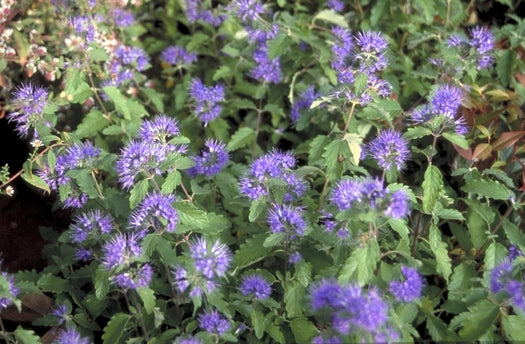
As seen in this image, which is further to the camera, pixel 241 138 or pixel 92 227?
pixel 241 138

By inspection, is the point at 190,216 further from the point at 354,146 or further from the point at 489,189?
the point at 489,189

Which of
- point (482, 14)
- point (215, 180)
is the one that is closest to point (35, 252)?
point (215, 180)

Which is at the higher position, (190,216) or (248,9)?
(248,9)

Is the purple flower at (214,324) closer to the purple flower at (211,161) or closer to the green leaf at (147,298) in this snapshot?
the green leaf at (147,298)

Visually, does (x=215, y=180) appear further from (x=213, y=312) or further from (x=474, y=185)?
(x=474, y=185)

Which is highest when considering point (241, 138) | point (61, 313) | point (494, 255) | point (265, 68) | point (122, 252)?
point (122, 252)

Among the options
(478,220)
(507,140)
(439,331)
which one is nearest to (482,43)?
(507,140)

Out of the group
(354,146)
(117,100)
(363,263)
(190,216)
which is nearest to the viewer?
(363,263)
